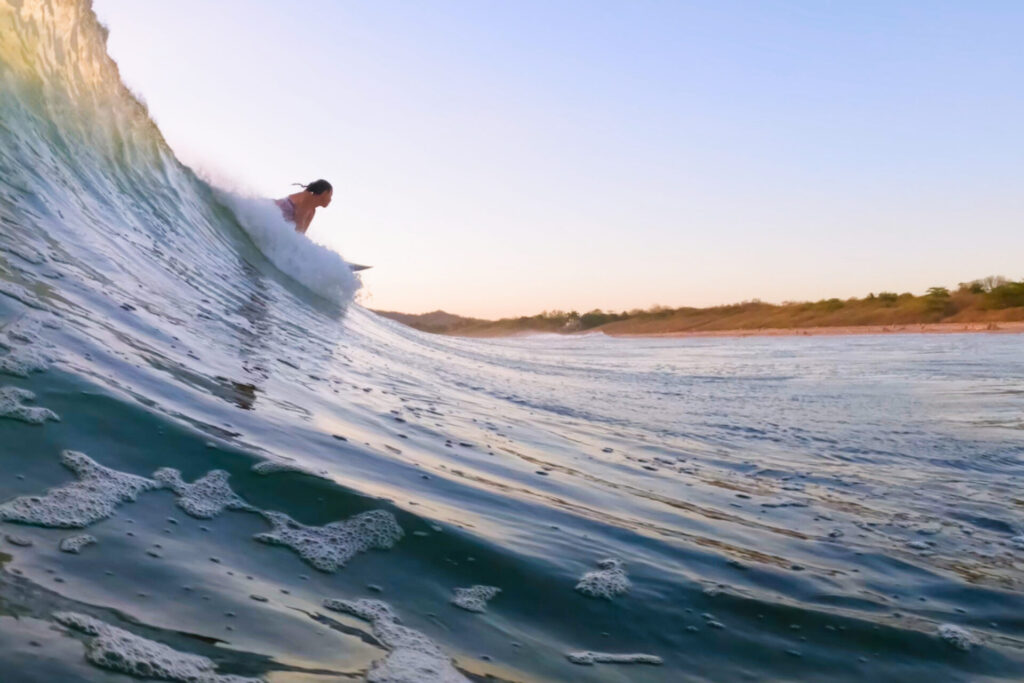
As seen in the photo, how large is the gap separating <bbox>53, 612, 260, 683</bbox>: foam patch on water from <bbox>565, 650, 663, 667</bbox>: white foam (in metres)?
0.67

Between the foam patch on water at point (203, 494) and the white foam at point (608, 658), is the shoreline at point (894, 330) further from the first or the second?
the foam patch on water at point (203, 494)

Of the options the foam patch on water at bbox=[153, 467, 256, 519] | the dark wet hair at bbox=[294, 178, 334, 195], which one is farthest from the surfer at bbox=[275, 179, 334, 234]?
the foam patch on water at bbox=[153, 467, 256, 519]

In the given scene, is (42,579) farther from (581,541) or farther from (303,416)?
(303,416)

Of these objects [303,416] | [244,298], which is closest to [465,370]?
[244,298]

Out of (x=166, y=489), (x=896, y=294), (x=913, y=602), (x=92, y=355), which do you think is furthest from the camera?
(x=896, y=294)

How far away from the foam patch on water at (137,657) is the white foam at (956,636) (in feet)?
5.30

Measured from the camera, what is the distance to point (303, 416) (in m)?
3.37

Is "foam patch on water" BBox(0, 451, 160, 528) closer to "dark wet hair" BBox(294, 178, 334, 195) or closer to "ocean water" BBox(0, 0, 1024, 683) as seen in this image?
"ocean water" BBox(0, 0, 1024, 683)

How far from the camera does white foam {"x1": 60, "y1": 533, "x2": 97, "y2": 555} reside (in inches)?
62.5

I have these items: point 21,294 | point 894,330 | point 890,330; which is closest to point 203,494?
point 21,294

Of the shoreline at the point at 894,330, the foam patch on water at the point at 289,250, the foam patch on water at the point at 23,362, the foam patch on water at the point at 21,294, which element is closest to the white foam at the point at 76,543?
the foam patch on water at the point at 23,362

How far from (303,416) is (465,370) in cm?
512

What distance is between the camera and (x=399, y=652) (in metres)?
1.55

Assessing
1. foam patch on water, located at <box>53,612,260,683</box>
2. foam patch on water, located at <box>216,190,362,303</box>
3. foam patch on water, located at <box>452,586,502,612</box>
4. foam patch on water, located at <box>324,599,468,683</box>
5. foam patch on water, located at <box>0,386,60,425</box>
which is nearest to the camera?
foam patch on water, located at <box>53,612,260,683</box>
